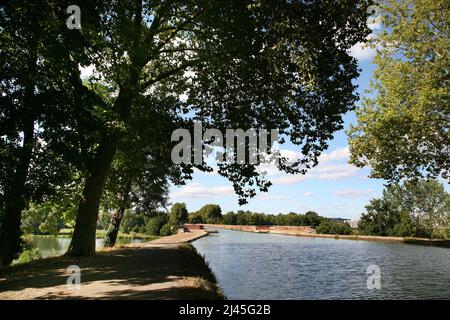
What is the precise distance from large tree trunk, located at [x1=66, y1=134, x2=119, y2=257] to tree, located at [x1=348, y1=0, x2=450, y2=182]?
1985 cm

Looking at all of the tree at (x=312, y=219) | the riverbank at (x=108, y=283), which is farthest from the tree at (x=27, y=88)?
the tree at (x=312, y=219)

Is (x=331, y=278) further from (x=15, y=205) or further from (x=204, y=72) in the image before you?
(x=15, y=205)

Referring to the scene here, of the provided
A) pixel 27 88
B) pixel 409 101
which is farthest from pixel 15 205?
pixel 409 101

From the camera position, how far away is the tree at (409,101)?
84.3 feet

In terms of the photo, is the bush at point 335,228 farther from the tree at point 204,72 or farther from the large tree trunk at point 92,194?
the large tree trunk at point 92,194

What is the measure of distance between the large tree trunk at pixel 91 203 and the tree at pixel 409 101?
782 inches

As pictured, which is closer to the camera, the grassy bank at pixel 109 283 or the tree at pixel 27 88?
the grassy bank at pixel 109 283

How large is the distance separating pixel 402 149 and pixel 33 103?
2570cm

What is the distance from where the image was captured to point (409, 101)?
27594 millimetres

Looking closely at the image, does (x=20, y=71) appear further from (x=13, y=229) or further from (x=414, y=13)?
(x=414, y=13)

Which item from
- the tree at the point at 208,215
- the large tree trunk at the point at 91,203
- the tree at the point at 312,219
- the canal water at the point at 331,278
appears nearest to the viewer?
the canal water at the point at 331,278

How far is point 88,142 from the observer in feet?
57.0

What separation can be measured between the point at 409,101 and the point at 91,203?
77.4 ft

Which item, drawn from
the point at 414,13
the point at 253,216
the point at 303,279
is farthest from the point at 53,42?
the point at 253,216
